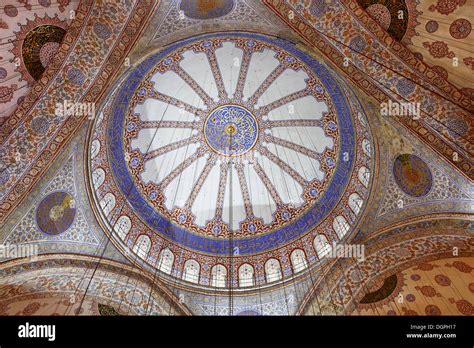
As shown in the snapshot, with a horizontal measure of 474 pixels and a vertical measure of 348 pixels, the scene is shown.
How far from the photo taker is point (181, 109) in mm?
11781

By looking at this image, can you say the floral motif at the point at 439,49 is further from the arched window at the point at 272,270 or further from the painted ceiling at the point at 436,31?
the arched window at the point at 272,270

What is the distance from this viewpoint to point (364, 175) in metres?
9.41

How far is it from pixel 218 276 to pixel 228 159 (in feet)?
12.6

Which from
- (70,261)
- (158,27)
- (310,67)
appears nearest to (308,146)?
(310,67)

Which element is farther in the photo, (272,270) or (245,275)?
(245,275)

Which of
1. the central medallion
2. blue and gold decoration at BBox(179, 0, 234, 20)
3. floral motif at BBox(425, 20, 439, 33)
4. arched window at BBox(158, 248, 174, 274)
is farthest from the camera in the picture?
the central medallion

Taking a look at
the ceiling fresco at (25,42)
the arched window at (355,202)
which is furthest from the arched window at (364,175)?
the ceiling fresco at (25,42)

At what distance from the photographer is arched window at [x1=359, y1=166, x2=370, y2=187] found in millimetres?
9180

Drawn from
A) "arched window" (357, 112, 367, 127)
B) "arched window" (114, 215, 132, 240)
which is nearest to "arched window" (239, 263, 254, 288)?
"arched window" (114, 215, 132, 240)

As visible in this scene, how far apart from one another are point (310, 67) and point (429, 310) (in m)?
6.88

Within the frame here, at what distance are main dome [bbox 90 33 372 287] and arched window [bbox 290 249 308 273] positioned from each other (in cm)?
3

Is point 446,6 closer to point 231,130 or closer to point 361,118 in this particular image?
point 361,118

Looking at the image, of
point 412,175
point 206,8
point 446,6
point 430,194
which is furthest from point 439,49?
point 206,8

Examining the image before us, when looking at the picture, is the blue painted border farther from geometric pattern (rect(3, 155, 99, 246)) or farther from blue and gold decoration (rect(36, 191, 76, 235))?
blue and gold decoration (rect(36, 191, 76, 235))
